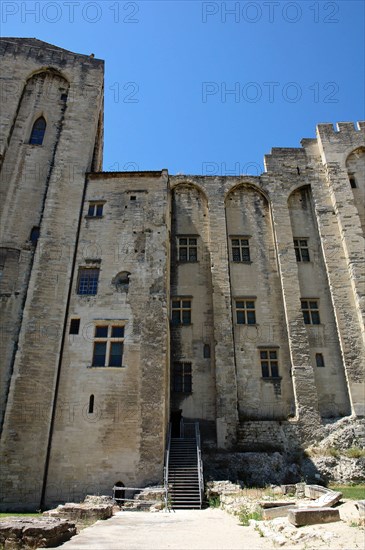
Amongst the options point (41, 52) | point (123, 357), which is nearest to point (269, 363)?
point (123, 357)

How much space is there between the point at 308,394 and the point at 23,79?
26.0m

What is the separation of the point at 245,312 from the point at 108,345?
8052 mm

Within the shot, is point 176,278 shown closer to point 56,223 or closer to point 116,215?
point 116,215

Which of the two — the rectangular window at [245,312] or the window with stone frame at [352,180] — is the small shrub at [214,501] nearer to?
the rectangular window at [245,312]

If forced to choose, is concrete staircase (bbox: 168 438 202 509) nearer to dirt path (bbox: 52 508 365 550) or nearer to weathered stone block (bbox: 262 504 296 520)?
dirt path (bbox: 52 508 365 550)

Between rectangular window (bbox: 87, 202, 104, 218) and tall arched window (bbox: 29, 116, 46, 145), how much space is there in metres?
6.09

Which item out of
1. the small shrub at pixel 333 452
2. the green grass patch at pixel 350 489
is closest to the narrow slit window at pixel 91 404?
the green grass patch at pixel 350 489

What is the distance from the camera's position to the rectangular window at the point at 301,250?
23422 millimetres

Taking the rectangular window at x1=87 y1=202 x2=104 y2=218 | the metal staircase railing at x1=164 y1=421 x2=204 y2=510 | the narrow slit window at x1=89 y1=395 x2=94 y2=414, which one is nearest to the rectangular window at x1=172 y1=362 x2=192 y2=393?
the metal staircase railing at x1=164 y1=421 x2=204 y2=510

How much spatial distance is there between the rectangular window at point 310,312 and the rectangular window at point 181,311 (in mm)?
6582

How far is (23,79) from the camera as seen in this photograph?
2536 cm

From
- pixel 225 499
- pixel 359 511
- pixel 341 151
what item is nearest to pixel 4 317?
pixel 225 499

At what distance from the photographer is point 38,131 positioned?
2450 cm

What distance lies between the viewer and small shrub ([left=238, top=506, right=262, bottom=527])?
31.3 feet
